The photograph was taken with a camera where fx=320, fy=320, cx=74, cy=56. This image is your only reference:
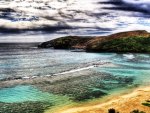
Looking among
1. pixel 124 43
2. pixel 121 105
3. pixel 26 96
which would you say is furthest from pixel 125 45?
pixel 121 105

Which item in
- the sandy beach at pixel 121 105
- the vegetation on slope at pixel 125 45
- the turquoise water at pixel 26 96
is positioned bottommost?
the sandy beach at pixel 121 105

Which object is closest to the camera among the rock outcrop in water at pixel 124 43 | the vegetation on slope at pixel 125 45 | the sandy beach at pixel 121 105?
the sandy beach at pixel 121 105

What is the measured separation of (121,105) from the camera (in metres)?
43.3

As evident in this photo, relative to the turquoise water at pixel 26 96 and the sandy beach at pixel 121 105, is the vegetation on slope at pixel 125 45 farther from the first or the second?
the sandy beach at pixel 121 105

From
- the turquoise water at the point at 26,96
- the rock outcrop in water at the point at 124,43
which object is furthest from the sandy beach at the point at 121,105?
the rock outcrop in water at the point at 124,43

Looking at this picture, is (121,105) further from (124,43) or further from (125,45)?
(124,43)

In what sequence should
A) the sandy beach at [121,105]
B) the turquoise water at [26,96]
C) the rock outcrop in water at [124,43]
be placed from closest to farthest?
the sandy beach at [121,105], the turquoise water at [26,96], the rock outcrop in water at [124,43]

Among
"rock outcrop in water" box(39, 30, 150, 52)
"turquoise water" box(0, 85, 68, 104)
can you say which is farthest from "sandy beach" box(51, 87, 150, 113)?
"rock outcrop in water" box(39, 30, 150, 52)

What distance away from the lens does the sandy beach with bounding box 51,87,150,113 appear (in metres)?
40.8

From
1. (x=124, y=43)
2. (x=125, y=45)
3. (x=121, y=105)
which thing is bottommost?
(x=121, y=105)

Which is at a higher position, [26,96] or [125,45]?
[125,45]

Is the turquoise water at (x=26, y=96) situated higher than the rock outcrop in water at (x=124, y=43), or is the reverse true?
the rock outcrop in water at (x=124, y=43)

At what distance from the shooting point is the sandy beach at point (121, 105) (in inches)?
1604

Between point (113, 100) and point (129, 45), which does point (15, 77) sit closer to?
point (113, 100)
